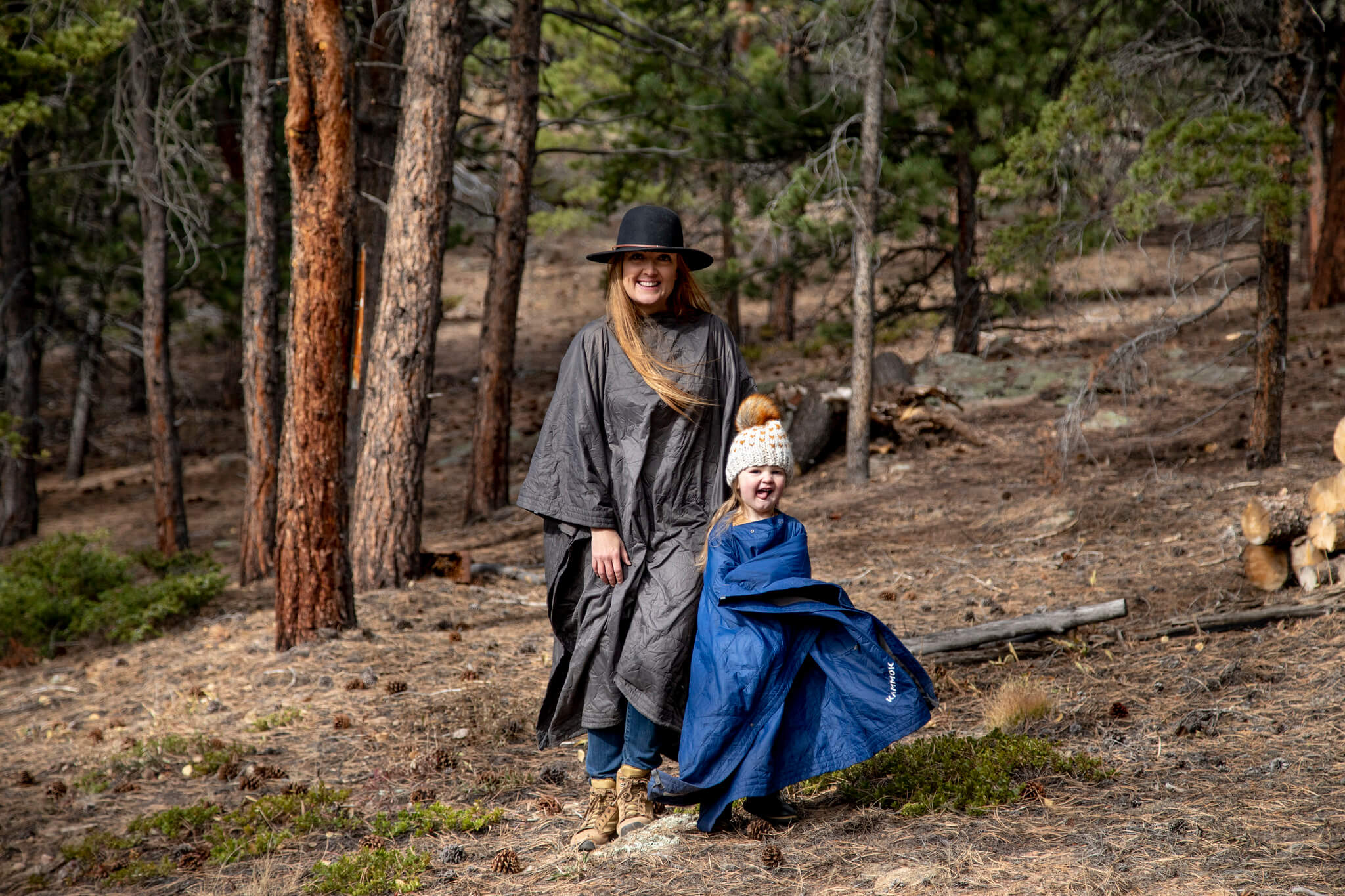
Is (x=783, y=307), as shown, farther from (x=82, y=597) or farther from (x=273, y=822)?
(x=273, y=822)

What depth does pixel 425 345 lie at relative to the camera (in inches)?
303

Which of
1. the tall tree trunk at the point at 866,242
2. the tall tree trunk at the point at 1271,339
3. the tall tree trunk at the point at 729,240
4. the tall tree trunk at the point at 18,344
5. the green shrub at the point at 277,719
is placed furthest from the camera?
the tall tree trunk at the point at 18,344

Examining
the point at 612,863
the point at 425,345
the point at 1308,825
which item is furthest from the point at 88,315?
the point at 1308,825

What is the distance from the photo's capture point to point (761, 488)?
3.51 m

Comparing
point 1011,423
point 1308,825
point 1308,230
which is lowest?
point 1308,825

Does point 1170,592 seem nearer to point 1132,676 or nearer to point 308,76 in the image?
point 1132,676

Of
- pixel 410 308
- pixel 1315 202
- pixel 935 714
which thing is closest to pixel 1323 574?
pixel 935 714

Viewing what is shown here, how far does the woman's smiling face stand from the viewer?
3.74 metres

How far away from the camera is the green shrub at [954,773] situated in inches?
150

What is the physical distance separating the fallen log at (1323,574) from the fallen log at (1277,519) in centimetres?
19

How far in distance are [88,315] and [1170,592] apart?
15059mm

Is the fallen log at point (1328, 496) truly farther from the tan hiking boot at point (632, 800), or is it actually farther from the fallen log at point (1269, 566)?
the tan hiking boot at point (632, 800)

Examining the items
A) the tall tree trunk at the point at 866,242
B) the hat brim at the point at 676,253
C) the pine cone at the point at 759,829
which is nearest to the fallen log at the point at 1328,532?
the pine cone at the point at 759,829

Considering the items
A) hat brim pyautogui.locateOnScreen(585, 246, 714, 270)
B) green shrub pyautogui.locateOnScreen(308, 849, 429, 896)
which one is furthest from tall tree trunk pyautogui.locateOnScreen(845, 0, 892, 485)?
green shrub pyautogui.locateOnScreen(308, 849, 429, 896)
